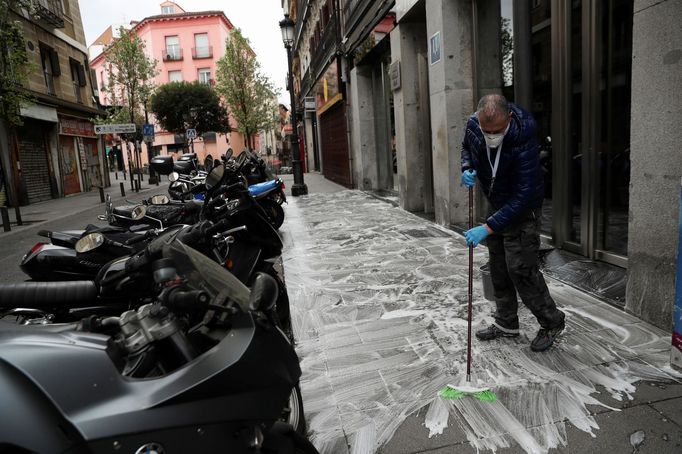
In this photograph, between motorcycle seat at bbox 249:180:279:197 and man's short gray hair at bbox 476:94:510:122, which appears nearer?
man's short gray hair at bbox 476:94:510:122

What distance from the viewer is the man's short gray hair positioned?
3057mm

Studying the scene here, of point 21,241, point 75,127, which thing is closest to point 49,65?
point 75,127

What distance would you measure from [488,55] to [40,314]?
6752 millimetres

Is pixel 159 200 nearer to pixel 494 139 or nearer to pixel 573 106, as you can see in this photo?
pixel 494 139

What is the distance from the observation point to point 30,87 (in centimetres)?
1978

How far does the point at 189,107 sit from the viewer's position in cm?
4553

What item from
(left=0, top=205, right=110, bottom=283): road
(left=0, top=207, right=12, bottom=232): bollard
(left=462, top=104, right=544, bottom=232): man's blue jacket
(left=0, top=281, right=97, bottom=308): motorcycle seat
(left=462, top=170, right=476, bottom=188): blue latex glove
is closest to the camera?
(left=0, top=281, right=97, bottom=308): motorcycle seat

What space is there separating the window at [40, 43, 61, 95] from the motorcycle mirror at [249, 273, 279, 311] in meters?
24.7

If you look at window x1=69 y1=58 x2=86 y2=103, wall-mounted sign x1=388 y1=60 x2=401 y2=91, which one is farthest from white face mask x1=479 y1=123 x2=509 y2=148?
window x1=69 y1=58 x2=86 y2=103

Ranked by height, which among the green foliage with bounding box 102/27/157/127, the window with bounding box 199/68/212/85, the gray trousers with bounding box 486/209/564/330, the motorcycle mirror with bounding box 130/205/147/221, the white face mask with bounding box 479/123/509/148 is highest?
the window with bounding box 199/68/212/85

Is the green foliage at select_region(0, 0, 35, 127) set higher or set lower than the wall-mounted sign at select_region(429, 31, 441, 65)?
higher

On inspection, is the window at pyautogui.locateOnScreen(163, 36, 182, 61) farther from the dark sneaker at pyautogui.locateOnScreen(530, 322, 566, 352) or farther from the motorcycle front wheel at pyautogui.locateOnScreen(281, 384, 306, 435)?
the motorcycle front wheel at pyautogui.locateOnScreen(281, 384, 306, 435)

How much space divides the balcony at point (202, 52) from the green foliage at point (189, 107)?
432 inches

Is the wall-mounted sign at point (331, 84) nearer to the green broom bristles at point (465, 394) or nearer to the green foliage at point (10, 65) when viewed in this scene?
the green foliage at point (10, 65)
